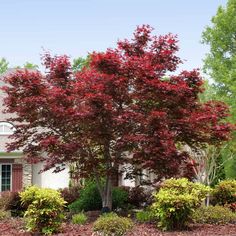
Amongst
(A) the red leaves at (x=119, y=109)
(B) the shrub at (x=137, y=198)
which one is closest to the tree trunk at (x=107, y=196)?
(A) the red leaves at (x=119, y=109)

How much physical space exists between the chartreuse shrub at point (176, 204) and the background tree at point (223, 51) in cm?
1908

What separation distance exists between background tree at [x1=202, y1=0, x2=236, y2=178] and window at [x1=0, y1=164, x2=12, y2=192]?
14342 mm

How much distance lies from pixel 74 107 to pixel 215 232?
18.2ft

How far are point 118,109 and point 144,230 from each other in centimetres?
370

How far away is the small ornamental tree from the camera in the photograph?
13.1m

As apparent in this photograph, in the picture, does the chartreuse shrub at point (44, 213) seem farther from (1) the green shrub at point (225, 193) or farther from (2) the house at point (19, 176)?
(2) the house at point (19, 176)

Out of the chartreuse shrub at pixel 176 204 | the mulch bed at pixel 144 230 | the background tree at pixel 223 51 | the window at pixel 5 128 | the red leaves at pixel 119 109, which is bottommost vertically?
the mulch bed at pixel 144 230

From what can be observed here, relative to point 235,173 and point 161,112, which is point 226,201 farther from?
point 235,173

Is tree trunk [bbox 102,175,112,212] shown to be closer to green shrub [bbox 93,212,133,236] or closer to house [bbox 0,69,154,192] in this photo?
green shrub [bbox 93,212,133,236]

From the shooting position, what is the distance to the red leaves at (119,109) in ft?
43.1

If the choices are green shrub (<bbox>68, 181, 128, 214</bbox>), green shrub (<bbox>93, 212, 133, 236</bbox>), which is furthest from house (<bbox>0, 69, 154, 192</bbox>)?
green shrub (<bbox>93, 212, 133, 236</bbox>)

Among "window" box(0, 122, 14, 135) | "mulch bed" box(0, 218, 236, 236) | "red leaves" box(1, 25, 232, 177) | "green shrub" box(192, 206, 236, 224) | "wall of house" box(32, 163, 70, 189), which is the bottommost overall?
"mulch bed" box(0, 218, 236, 236)

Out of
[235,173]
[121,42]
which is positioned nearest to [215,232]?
[121,42]

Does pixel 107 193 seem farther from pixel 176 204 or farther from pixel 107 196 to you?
pixel 176 204
